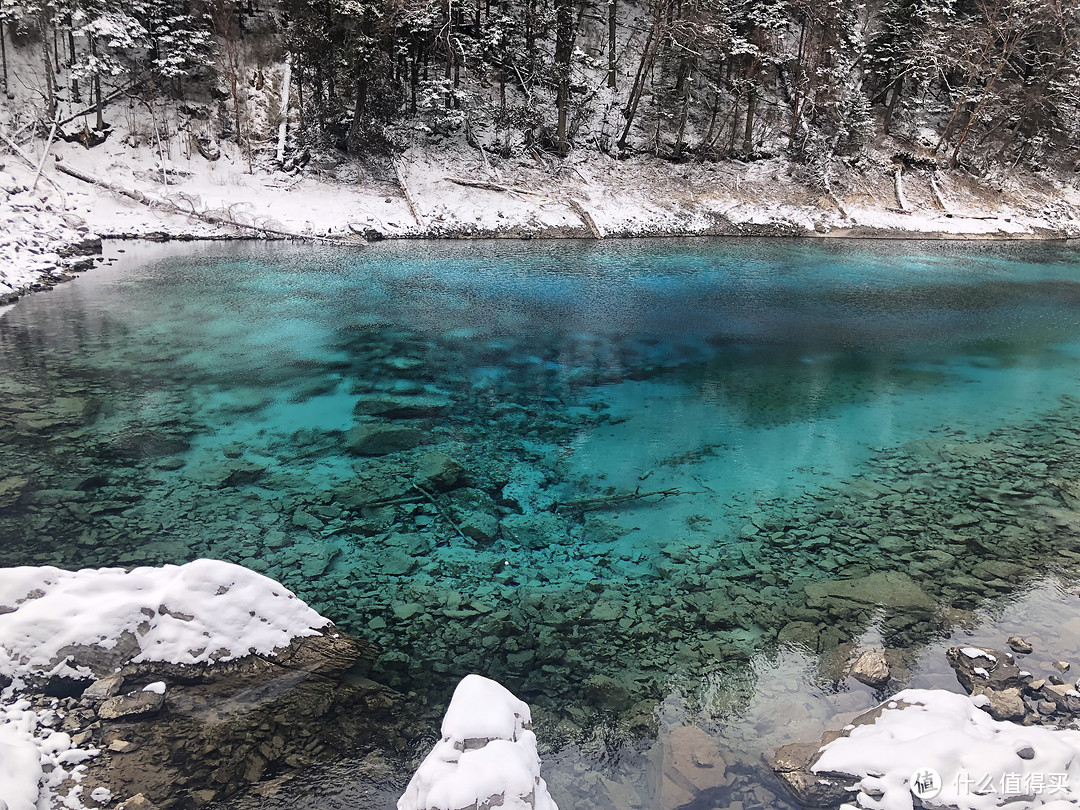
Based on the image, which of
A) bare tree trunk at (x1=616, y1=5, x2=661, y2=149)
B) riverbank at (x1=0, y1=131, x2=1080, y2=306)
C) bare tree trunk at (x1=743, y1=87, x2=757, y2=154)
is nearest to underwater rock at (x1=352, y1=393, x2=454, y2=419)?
riverbank at (x1=0, y1=131, x2=1080, y2=306)

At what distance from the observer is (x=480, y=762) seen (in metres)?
3.09

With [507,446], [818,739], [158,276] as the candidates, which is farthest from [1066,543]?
[158,276]

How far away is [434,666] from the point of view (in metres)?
4.70

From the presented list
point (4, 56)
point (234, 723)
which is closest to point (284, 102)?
point (4, 56)

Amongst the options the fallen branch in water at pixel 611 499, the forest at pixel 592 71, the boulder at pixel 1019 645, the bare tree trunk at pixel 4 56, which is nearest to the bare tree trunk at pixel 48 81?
the forest at pixel 592 71

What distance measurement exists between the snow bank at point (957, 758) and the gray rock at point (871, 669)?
0.61 m

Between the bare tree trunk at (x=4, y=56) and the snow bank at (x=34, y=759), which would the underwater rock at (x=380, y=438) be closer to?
the snow bank at (x=34, y=759)

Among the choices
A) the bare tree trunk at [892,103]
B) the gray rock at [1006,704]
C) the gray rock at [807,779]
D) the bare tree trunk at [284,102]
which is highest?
the bare tree trunk at [892,103]

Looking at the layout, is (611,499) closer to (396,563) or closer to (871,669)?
(396,563)

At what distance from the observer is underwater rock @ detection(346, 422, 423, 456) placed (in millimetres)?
8150

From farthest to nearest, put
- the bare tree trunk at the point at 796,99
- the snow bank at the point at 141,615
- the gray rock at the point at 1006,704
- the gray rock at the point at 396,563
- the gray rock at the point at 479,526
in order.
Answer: the bare tree trunk at the point at 796,99 → the gray rock at the point at 479,526 → the gray rock at the point at 396,563 → the gray rock at the point at 1006,704 → the snow bank at the point at 141,615

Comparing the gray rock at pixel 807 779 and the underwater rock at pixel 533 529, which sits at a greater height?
the gray rock at pixel 807 779

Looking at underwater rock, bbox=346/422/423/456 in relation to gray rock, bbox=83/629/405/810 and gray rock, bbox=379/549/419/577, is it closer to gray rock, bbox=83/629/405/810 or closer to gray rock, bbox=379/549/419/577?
gray rock, bbox=379/549/419/577

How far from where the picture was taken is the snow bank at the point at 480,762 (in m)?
2.96
